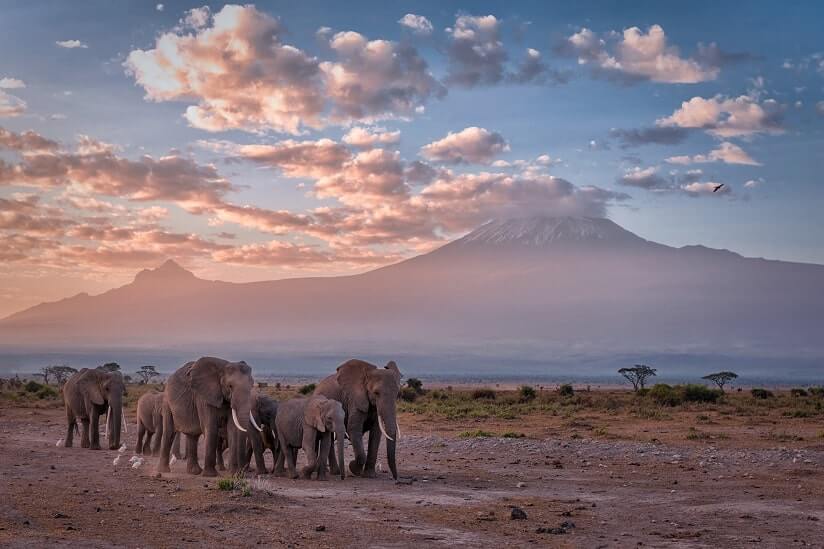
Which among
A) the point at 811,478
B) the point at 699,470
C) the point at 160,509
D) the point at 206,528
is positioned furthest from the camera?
the point at 699,470

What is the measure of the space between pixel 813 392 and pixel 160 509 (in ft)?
221

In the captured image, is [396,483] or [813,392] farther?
[813,392]

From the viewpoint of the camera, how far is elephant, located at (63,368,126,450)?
87.2 feet

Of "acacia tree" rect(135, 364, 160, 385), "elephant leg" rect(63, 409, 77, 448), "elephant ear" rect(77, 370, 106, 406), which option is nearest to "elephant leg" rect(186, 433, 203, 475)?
"elephant ear" rect(77, 370, 106, 406)

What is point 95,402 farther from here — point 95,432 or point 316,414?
point 316,414

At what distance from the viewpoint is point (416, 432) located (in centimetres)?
3372

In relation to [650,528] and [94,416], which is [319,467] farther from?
[94,416]

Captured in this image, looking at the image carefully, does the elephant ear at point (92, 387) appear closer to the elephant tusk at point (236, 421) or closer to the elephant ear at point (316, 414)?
the elephant tusk at point (236, 421)

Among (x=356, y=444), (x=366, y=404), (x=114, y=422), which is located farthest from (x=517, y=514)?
(x=114, y=422)

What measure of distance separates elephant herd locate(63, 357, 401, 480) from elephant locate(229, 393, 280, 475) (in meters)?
0.02

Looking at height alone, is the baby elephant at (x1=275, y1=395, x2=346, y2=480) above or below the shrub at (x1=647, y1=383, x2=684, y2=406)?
above

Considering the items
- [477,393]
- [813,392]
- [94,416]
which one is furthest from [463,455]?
[813,392]

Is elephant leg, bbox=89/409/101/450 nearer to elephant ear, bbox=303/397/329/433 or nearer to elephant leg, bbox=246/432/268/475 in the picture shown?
elephant leg, bbox=246/432/268/475

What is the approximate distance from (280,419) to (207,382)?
1752 mm
